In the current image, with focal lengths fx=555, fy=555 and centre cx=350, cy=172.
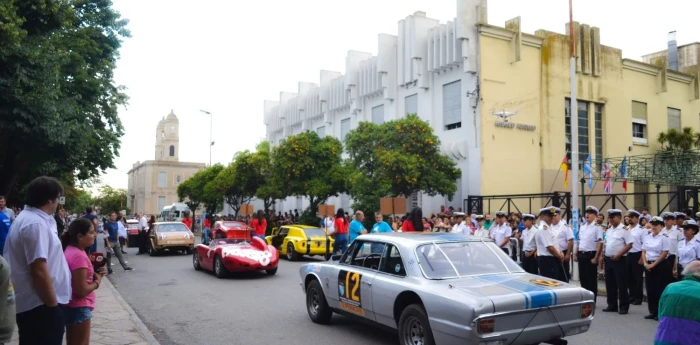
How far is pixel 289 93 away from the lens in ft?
178

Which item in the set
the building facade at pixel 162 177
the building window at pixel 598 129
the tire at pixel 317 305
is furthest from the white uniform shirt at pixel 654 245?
the building facade at pixel 162 177

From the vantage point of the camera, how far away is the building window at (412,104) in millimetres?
33438

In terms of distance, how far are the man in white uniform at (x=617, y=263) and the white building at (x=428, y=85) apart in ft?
60.8

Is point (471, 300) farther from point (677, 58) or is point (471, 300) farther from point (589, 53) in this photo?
point (677, 58)

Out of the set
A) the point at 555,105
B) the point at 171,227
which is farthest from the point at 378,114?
the point at 171,227

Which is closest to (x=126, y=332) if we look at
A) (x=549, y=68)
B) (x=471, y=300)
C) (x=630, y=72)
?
(x=471, y=300)

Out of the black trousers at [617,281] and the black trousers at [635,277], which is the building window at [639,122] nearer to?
the black trousers at [635,277]

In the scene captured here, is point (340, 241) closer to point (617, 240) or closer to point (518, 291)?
point (617, 240)

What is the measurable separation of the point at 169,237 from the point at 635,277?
1768 centimetres

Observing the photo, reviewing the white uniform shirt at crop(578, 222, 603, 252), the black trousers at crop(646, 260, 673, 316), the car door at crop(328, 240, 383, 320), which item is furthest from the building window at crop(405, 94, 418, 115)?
the car door at crop(328, 240, 383, 320)

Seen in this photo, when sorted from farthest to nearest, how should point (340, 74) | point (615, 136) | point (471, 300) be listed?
point (340, 74) < point (615, 136) < point (471, 300)

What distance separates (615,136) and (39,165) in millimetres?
30358

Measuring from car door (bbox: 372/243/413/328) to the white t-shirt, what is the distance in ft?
12.6

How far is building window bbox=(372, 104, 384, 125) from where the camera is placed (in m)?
37.0
